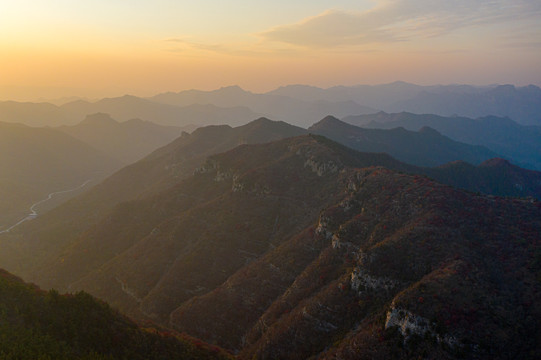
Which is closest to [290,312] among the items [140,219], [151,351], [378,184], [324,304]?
[324,304]

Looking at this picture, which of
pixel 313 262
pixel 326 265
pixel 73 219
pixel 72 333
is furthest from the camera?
pixel 73 219

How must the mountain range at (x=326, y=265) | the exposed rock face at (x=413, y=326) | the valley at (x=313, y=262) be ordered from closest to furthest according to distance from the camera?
1. the exposed rock face at (x=413, y=326)
2. the mountain range at (x=326, y=265)
3. the valley at (x=313, y=262)

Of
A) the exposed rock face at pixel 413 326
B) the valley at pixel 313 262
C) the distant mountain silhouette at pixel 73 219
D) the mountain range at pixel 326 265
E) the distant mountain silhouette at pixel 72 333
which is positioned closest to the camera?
the distant mountain silhouette at pixel 72 333

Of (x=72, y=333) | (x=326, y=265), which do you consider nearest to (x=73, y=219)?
(x=72, y=333)

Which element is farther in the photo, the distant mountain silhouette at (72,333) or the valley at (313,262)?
the valley at (313,262)

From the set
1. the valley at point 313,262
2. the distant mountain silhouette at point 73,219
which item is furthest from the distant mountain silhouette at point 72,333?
the distant mountain silhouette at point 73,219

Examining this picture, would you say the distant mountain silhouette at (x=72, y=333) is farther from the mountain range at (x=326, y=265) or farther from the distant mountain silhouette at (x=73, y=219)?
the distant mountain silhouette at (x=73, y=219)

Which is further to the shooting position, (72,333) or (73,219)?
(73,219)

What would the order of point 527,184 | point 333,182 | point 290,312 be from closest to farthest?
1. point 290,312
2. point 333,182
3. point 527,184

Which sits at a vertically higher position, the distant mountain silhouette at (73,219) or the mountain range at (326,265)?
the mountain range at (326,265)

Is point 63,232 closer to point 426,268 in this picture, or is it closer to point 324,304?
point 324,304

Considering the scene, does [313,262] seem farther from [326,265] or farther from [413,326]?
[413,326]
